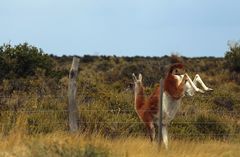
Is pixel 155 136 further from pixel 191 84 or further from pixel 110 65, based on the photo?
pixel 110 65

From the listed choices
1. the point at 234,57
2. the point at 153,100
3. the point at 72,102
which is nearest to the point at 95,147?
the point at 72,102

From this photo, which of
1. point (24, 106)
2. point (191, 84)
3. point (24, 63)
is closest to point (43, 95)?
point (24, 106)

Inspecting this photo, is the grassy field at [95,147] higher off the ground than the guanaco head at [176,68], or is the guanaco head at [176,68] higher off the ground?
the guanaco head at [176,68]

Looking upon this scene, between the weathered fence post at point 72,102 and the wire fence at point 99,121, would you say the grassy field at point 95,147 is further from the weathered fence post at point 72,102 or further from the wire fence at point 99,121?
the wire fence at point 99,121

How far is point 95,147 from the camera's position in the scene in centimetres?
1132

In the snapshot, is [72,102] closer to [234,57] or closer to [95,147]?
[95,147]

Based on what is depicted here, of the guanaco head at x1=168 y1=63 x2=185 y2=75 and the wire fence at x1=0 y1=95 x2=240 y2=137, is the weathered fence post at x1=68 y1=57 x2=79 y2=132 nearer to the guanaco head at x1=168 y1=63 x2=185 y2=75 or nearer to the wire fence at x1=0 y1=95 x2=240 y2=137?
the wire fence at x1=0 y1=95 x2=240 y2=137

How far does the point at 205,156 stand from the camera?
40.7 feet

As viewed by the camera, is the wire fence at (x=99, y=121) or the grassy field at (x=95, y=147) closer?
the grassy field at (x=95, y=147)

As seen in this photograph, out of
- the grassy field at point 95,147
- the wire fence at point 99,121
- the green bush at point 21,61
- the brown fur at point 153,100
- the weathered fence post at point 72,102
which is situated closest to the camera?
the grassy field at point 95,147

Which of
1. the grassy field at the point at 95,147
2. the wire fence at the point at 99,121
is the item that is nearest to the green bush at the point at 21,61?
the wire fence at the point at 99,121

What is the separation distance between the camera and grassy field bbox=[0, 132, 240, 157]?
35.9 ft

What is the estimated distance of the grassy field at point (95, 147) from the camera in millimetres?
10930

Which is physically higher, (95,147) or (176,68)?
(176,68)
